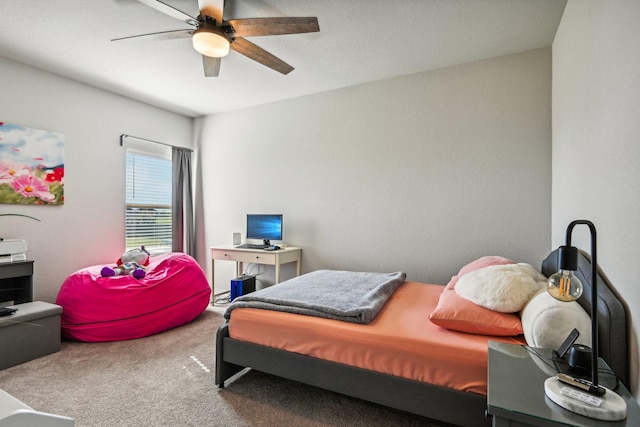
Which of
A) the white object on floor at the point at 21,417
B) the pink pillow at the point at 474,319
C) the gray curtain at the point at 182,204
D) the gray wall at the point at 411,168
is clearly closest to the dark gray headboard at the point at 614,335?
the pink pillow at the point at 474,319

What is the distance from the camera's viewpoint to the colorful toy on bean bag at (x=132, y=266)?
3.05m

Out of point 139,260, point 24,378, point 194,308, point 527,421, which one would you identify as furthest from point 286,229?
point 527,421

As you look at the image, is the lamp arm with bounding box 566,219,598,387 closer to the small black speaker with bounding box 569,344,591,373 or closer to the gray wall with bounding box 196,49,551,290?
the small black speaker with bounding box 569,344,591,373

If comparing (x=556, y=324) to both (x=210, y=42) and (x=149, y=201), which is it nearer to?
(x=210, y=42)

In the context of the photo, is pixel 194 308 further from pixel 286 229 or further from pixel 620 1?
pixel 620 1

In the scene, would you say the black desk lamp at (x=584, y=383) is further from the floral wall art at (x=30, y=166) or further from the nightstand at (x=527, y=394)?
the floral wall art at (x=30, y=166)

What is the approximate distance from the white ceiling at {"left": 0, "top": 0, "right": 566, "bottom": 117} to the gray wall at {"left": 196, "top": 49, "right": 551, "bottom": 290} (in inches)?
10.2

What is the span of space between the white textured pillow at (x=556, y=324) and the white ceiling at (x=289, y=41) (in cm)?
203

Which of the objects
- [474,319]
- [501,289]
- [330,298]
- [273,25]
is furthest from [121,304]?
[501,289]

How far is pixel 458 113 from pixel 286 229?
7.74 ft

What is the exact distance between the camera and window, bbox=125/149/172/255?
3.96 metres

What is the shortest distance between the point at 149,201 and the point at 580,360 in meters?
4.52

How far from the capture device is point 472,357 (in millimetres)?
1406

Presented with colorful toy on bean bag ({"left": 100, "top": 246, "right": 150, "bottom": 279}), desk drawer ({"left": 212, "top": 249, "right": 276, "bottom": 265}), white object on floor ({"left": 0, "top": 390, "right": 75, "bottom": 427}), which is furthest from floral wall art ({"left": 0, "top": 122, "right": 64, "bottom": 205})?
white object on floor ({"left": 0, "top": 390, "right": 75, "bottom": 427})
